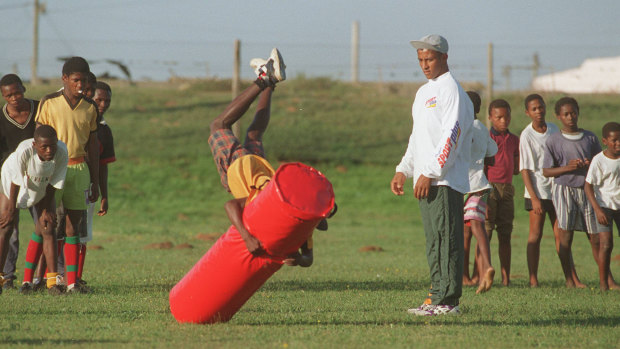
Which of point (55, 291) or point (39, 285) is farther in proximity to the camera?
point (39, 285)

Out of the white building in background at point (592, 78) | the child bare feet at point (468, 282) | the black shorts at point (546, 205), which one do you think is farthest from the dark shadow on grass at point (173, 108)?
the child bare feet at point (468, 282)

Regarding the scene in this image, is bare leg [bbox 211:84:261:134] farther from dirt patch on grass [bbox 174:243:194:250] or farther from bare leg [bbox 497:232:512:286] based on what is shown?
dirt patch on grass [bbox 174:243:194:250]

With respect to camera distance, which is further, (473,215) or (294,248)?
(473,215)

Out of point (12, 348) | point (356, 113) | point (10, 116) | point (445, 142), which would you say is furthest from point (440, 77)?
point (356, 113)

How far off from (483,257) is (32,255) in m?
4.88

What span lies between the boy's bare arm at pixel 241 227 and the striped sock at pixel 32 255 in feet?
11.7

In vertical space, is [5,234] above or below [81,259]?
above

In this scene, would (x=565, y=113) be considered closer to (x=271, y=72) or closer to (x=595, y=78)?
(x=271, y=72)

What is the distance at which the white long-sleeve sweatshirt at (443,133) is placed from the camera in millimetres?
6680

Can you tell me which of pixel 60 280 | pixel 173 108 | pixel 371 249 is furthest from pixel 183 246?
pixel 173 108

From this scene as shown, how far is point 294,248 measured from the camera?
19.6 ft

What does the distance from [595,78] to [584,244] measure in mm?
30410

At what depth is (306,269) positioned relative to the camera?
11539 millimetres

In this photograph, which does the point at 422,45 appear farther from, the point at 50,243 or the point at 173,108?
the point at 173,108
